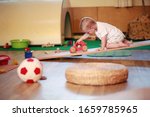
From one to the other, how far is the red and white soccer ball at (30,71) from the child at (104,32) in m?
1.08

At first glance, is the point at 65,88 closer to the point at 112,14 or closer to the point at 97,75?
the point at 97,75

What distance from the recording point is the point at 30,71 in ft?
6.89

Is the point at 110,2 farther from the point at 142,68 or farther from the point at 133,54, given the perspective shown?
the point at 142,68

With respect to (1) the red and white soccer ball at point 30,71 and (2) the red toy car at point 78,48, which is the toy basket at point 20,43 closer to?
(2) the red toy car at point 78,48

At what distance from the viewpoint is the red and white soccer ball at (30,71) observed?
6.90 feet

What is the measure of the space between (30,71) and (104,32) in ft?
4.20

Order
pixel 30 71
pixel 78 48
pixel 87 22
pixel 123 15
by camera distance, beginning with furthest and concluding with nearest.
Result: pixel 123 15
pixel 78 48
pixel 87 22
pixel 30 71

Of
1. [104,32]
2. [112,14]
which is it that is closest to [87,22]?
[104,32]

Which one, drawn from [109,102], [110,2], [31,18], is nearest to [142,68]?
[109,102]

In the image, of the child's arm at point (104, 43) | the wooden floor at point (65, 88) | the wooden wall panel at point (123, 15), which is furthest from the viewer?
the wooden wall panel at point (123, 15)

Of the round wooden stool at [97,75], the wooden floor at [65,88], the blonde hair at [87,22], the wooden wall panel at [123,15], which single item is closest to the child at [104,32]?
the blonde hair at [87,22]

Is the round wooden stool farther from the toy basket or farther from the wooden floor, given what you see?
the toy basket

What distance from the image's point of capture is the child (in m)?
3.11

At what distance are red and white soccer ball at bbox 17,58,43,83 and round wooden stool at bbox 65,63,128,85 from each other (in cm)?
22
